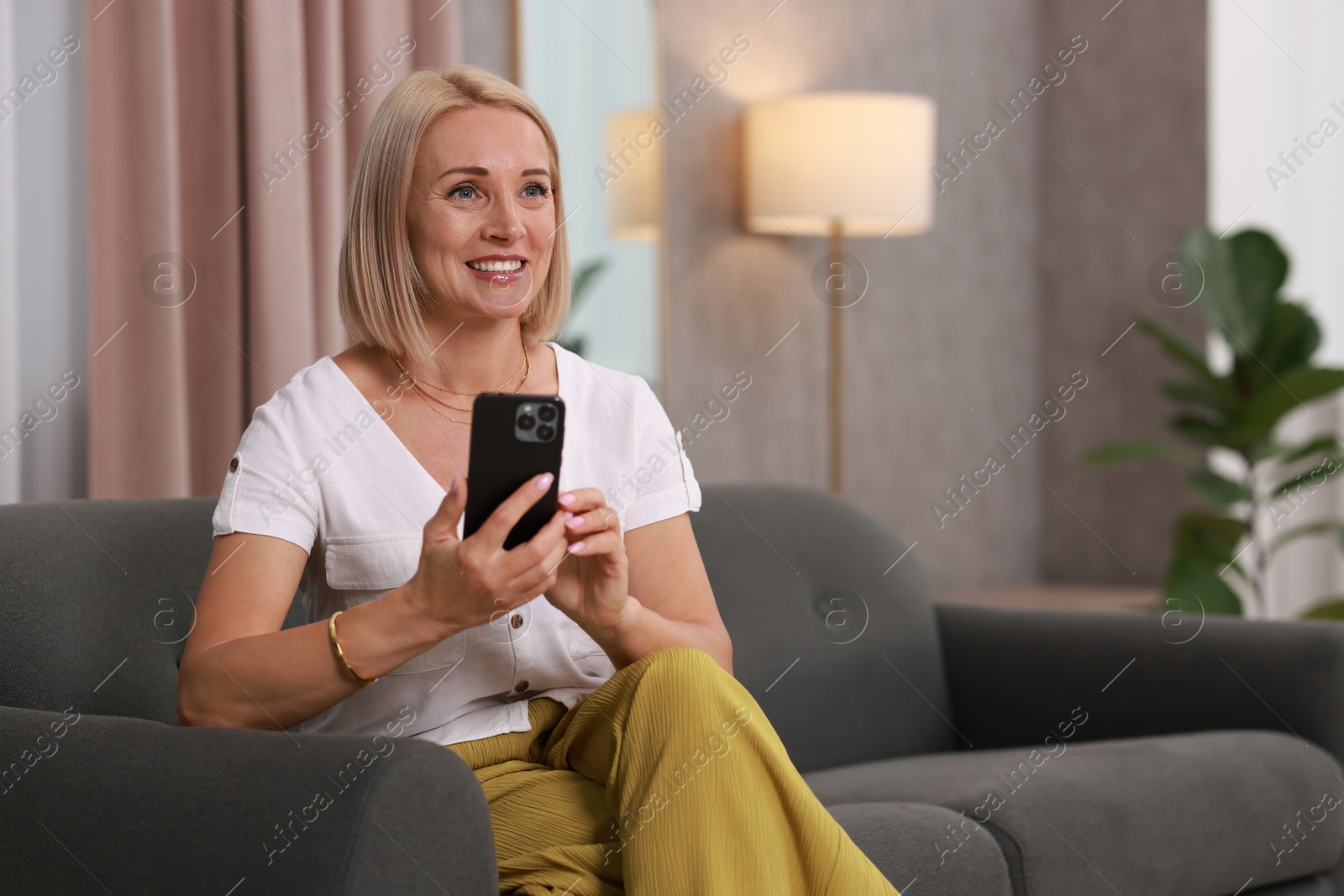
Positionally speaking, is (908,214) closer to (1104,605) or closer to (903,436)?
(903,436)

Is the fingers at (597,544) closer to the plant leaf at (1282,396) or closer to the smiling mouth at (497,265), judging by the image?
the smiling mouth at (497,265)

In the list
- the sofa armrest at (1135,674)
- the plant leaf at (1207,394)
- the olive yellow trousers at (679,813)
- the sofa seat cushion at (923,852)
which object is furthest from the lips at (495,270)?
the plant leaf at (1207,394)

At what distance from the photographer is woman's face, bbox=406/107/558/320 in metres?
1.19

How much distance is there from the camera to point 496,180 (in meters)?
1.20

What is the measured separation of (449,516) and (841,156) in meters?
1.91

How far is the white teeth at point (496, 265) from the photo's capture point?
1.20 m

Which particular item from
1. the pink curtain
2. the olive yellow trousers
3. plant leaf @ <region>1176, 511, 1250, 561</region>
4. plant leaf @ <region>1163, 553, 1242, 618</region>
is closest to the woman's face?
the olive yellow trousers

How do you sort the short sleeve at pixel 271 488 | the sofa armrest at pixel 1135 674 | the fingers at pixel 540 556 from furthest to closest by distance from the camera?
the sofa armrest at pixel 1135 674
the short sleeve at pixel 271 488
the fingers at pixel 540 556

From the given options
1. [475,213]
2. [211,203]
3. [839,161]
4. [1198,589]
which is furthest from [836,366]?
[475,213]

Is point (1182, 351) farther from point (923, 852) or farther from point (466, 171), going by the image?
point (466, 171)

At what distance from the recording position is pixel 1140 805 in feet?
4.72

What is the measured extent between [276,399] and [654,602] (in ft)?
1.31

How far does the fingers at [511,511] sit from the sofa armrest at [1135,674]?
1171 millimetres

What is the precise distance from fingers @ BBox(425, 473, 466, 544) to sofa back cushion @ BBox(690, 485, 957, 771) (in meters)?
0.83
